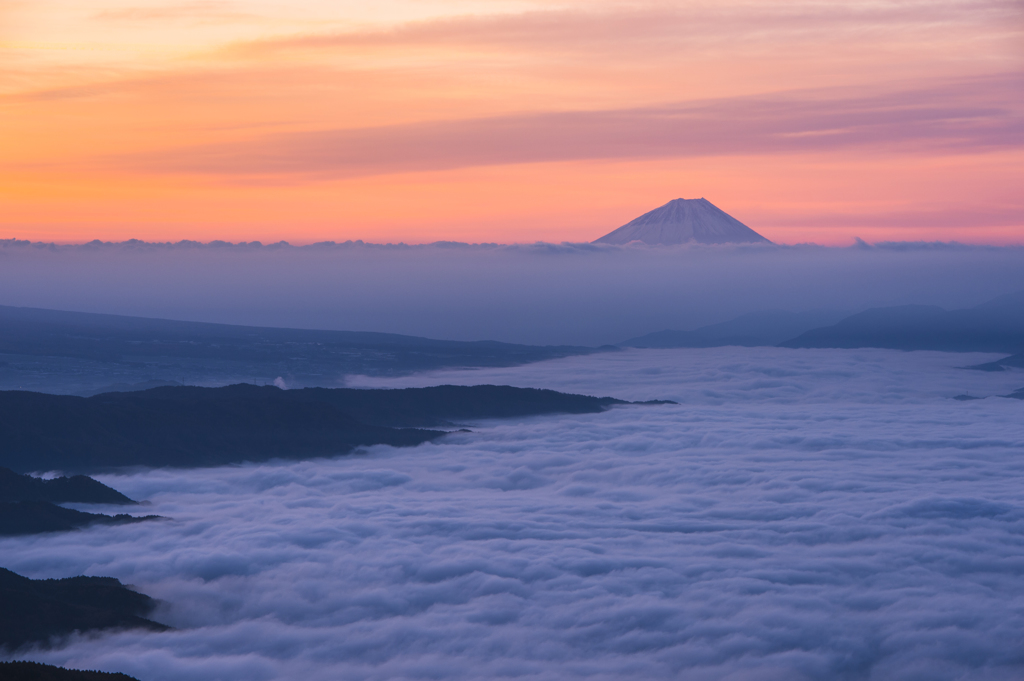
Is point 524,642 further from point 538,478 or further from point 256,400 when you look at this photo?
point 256,400

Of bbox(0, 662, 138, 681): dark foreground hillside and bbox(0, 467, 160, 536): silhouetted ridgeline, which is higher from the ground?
bbox(0, 662, 138, 681): dark foreground hillside

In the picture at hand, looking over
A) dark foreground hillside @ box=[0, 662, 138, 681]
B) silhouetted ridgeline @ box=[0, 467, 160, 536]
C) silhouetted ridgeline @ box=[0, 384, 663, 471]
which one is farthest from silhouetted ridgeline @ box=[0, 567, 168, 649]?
silhouetted ridgeline @ box=[0, 384, 663, 471]

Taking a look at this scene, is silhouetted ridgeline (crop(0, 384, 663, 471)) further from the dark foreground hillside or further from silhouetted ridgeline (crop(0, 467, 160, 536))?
the dark foreground hillside

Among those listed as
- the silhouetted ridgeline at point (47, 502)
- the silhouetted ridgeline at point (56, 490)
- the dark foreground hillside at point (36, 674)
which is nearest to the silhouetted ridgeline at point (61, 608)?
the dark foreground hillside at point (36, 674)

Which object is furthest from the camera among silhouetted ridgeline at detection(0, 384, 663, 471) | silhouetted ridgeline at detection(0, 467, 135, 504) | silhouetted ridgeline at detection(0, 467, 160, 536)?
silhouetted ridgeline at detection(0, 384, 663, 471)

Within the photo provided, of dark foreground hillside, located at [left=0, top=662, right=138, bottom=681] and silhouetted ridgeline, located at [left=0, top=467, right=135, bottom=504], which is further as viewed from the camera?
silhouetted ridgeline, located at [left=0, top=467, right=135, bottom=504]

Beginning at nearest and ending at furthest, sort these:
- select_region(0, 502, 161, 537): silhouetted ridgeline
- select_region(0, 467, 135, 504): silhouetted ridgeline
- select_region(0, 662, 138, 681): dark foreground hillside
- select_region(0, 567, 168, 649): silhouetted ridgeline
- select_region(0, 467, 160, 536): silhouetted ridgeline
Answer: select_region(0, 662, 138, 681): dark foreground hillside, select_region(0, 567, 168, 649): silhouetted ridgeline, select_region(0, 502, 161, 537): silhouetted ridgeline, select_region(0, 467, 160, 536): silhouetted ridgeline, select_region(0, 467, 135, 504): silhouetted ridgeline
